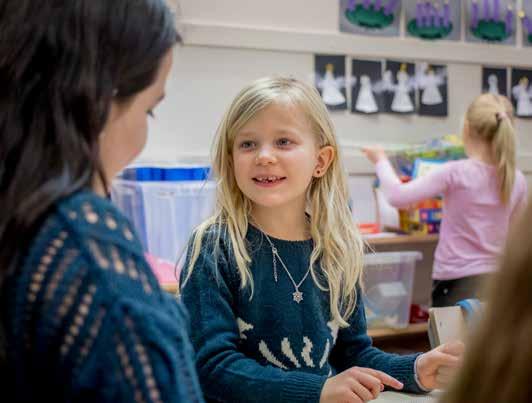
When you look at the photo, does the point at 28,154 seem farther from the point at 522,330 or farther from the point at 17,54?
the point at 522,330

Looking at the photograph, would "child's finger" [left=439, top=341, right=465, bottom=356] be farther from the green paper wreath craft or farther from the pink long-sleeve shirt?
the green paper wreath craft

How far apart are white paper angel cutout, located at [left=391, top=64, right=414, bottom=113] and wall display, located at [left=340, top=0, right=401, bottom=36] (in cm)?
23

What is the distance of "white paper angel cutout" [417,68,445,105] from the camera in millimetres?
3553

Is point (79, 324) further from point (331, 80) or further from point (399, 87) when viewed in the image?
point (399, 87)

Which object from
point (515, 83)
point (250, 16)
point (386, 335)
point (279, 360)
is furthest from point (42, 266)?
point (515, 83)

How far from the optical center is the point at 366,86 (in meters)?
3.43

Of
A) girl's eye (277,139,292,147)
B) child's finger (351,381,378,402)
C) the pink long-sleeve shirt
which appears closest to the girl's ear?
girl's eye (277,139,292,147)

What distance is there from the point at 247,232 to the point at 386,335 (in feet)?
6.17

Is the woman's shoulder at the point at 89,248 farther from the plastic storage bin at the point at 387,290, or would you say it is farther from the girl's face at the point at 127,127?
the plastic storage bin at the point at 387,290

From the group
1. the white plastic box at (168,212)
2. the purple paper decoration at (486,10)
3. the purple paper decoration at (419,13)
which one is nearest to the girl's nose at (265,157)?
the white plastic box at (168,212)

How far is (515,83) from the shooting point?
12.5ft

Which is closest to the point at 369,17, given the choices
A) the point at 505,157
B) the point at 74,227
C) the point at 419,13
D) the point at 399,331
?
the point at 419,13

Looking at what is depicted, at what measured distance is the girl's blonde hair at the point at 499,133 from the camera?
8.71ft

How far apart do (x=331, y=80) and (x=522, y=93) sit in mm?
1294
